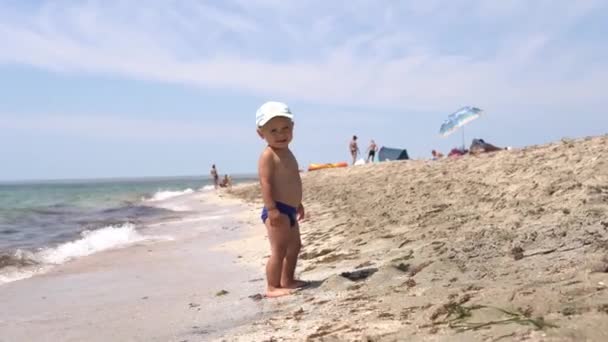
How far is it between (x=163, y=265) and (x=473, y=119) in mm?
17401

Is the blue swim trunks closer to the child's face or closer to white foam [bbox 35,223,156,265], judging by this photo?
the child's face

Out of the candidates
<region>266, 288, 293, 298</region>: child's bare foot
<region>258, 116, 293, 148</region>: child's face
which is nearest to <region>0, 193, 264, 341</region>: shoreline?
<region>266, 288, 293, 298</region>: child's bare foot

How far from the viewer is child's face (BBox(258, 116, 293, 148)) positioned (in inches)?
173

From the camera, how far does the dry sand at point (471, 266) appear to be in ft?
8.30

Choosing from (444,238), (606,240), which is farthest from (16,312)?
(606,240)

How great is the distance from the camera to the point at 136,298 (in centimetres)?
491

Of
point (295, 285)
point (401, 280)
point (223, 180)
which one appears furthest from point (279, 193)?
point (223, 180)

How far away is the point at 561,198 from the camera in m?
5.32

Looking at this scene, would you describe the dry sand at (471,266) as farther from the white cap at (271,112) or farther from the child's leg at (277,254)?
the white cap at (271,112)

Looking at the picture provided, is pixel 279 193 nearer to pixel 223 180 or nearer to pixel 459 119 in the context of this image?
pixel 459 119

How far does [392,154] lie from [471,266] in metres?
24.4

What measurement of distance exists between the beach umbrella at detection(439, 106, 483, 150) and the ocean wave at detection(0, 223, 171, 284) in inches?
542

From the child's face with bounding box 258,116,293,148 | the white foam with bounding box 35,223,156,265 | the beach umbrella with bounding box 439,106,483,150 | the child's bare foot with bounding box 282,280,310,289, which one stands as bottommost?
the white foam with bounding box 35,223,156,265

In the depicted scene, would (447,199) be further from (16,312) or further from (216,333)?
(16,312)
